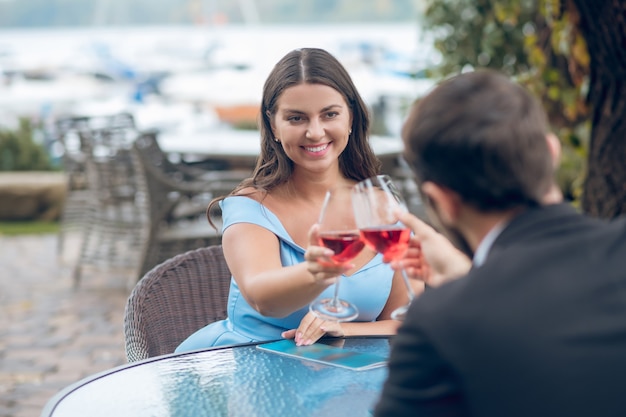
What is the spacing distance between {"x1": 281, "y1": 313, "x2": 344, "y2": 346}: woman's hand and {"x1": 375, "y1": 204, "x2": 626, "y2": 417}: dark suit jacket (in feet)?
3.51

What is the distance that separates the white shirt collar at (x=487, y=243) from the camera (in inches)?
49.1

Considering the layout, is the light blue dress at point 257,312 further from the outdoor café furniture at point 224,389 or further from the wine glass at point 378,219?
the wine glass at point 378,219

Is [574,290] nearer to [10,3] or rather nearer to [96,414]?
[96,414]

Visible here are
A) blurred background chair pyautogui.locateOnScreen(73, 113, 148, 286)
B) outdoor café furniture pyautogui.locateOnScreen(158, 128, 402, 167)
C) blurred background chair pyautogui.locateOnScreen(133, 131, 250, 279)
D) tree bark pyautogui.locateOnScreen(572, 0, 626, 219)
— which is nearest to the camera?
tree bark pyautogui.locateOnScreen(572, 0, 626, 219)

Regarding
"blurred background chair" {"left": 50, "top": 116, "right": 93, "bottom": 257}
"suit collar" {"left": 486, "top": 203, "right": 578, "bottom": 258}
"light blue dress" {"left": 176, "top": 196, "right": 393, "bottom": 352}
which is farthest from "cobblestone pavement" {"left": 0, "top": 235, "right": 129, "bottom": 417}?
"suit collar" {"left": 486, "top": 203, "right": 578, "bottom": 258}

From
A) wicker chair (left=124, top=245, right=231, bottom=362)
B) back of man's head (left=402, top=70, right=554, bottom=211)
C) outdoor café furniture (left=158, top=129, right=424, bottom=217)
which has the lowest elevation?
outdoor café furniture (left=158, top=129, right=424, bottom=217)

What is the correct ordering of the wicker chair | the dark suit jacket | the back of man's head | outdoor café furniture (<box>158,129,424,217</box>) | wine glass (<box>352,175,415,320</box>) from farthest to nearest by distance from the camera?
outdoor café furniture (<box>158,129,424,217</box>), the wicker chair, wine glass (<box>352,175,415,320</box>), the back of man's head, the dark suit jacket

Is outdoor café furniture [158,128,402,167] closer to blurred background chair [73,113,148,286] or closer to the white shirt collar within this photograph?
blurred background chair [73,113,148,286]

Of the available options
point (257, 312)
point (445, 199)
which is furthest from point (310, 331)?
point (445, 199)

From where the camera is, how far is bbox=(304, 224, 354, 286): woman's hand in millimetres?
1773

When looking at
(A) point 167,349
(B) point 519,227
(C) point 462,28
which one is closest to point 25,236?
(C) point 462,28

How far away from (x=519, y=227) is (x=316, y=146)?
1.37m

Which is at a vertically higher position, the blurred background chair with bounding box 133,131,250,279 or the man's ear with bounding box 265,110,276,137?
the man's ear with bounding box 265,110,276,137

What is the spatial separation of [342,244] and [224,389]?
0.43 m
